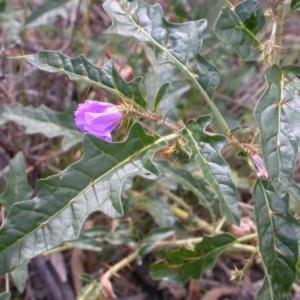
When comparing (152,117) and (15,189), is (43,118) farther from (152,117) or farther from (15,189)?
(152,117)

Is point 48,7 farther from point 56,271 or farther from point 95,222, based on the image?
point 56,271

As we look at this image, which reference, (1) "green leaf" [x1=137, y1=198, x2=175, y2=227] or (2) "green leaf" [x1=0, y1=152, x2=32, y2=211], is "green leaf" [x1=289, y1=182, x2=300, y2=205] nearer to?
(1) "green leaf" [x1=137, y1=198, x2=175, y2=227]

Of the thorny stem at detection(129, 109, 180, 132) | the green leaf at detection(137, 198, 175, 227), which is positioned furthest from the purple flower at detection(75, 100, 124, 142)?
the green leaf at detection(137, 198, 175, 227)


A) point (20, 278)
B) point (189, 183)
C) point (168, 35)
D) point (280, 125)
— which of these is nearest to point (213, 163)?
point (280, 125)

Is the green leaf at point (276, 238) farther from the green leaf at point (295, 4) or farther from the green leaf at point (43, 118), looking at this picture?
the green leaf at point (43, 118)

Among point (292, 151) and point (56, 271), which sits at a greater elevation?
point (292, 151)

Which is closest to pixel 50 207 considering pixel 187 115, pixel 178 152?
pixel 178 152

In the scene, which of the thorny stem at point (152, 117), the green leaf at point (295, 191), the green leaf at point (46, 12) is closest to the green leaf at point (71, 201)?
the thorny stem at point (152, 117)
